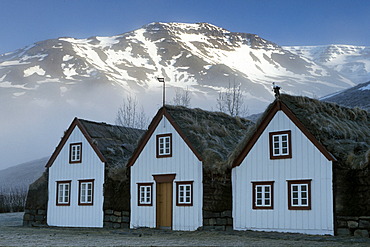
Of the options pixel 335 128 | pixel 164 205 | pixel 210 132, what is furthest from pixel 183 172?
pixel 335 128

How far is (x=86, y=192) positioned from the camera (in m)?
32.3

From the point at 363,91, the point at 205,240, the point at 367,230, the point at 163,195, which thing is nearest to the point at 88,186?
the point at 163,195

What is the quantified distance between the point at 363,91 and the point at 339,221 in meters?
84.1

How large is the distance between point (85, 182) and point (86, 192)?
58 cm

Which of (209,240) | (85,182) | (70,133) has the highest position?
(70,133)

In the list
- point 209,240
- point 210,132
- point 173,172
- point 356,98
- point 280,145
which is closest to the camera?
point 209,240

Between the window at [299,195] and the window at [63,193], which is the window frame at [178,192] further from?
the window at [63,193]

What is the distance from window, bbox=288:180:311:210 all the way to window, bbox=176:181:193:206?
548 cm

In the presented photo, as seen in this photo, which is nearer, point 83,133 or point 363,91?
point 83,133

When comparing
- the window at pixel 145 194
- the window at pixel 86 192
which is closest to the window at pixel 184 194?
the window at pixel 145 194

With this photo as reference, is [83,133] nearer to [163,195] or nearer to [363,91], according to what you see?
[163,195]

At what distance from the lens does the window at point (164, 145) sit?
1121 inches

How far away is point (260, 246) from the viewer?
18.8 metres

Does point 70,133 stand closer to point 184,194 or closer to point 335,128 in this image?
point 184,194
